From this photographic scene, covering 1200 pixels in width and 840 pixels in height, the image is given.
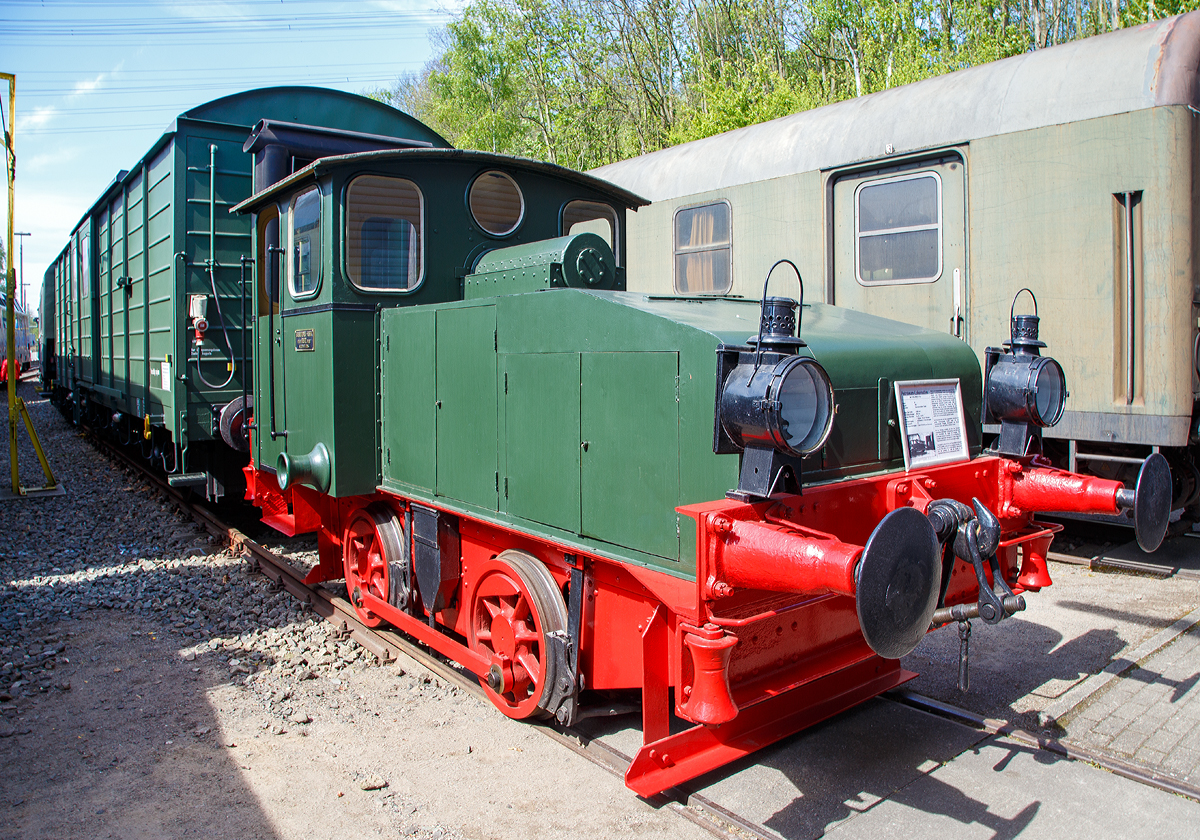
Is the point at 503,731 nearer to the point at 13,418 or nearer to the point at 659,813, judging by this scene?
the point at 659,813

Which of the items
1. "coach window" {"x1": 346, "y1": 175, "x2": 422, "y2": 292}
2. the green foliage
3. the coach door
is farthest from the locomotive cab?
the green foliage

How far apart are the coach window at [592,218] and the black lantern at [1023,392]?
248 cm

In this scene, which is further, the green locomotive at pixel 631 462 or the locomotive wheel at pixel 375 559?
the locomotive wheel at pixel 375 559

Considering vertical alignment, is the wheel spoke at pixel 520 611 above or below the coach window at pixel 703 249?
below

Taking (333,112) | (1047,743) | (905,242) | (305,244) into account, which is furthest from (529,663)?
(333,112)

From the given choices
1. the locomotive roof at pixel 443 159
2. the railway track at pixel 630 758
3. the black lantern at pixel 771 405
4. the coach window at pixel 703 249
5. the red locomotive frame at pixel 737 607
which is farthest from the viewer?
the coach window at pixel 703 249

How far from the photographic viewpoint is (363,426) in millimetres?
4945

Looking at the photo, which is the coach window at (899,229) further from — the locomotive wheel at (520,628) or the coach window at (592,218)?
the locomotive wheel at (520,628)

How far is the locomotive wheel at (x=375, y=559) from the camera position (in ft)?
16.1

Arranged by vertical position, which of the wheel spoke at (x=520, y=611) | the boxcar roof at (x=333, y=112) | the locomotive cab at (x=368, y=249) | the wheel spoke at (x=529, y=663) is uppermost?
the boxcar roof at (x=333, y=112)

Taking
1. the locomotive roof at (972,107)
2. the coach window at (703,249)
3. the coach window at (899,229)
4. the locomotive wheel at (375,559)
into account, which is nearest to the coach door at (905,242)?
the coach window at (899,229)

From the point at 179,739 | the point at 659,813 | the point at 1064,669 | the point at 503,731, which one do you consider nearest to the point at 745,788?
the point at 659,813

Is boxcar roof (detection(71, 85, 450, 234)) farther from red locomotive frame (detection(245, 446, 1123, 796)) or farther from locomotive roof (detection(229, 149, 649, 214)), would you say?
red locomotive frame (detection(245, 446, 1123, 796))

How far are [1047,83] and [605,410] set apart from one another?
4.88 meters
